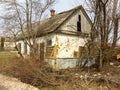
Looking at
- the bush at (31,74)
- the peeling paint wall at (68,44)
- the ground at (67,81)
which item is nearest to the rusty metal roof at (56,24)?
the peeling paint wall at (68,44)

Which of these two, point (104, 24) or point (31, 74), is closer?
point (31, 74)

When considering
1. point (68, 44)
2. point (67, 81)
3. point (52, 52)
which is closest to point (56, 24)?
point (68, 44)

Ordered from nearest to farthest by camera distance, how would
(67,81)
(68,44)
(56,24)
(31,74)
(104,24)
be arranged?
(67,81) < (31,74) < (104,24) < (68,44) < (56,24)

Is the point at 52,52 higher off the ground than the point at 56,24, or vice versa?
the point at 56,24

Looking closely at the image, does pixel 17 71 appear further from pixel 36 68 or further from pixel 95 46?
pixel 95 46

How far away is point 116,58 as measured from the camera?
1605 cm

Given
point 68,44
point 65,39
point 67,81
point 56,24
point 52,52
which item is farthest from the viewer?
A: point 56,24

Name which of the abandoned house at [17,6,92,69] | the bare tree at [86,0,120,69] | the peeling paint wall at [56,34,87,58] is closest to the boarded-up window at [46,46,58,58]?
the abandoned house at [17,6,92,69]

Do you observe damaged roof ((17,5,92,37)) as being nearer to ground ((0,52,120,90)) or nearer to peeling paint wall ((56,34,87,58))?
peeling paint wall ((56,34,87,58))

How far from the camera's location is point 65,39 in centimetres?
1755

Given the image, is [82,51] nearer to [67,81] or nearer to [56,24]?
[56,24]

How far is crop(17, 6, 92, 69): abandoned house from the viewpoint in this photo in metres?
17.0

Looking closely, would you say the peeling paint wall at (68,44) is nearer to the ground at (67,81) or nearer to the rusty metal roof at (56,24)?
the rusty metal roof at (56,24)

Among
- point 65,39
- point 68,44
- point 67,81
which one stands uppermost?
point 65,39
